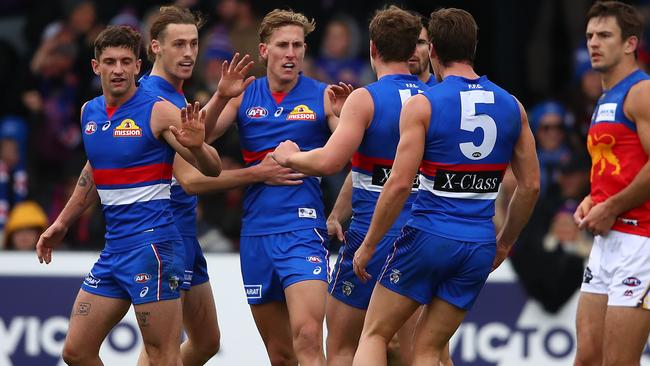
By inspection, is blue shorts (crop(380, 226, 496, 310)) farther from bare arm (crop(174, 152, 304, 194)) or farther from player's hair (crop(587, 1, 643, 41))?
player's hair (crop(587, 1, 643, 41))

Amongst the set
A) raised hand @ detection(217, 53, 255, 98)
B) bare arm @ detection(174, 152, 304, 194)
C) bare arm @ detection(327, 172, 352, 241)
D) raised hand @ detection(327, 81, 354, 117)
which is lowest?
bare arm @ detection(327, 172, 352, 241)

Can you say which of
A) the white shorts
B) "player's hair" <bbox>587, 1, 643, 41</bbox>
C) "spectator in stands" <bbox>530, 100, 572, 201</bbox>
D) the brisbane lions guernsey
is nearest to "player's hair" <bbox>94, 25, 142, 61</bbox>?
the brisbane lions guernsey

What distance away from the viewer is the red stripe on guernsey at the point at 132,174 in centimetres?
1020

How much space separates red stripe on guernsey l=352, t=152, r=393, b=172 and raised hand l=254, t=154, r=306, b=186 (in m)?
0.43

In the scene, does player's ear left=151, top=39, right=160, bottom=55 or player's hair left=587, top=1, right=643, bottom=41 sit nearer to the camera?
player's hair left=587, top=1, right=643, bottom=41

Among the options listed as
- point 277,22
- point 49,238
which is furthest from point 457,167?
point 49,238

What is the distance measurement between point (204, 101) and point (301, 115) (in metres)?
4.88

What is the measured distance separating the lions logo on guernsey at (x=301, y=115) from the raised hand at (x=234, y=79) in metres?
0.45

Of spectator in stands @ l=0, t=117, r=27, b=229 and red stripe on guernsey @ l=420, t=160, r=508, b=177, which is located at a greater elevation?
red stripe on guernsey @ l=420, t=160, r=508, b=177

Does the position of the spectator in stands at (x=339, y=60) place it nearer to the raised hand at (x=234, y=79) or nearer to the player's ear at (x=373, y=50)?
the raised hand at (x=234, y=79)

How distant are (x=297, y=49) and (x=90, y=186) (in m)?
1.85

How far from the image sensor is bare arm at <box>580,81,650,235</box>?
32.8 ft

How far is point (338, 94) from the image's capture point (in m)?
10.6

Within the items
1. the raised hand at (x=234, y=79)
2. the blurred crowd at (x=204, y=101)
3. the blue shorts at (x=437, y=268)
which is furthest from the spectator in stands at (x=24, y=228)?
the blue shorts at (x=437, y=268)
